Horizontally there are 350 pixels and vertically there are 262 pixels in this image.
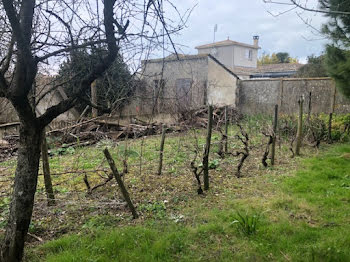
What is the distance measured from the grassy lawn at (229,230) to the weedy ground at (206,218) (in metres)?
0.01

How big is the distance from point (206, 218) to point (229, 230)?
407 mm

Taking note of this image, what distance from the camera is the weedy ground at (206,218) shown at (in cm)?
270

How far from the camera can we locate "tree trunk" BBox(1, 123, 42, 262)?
238cm

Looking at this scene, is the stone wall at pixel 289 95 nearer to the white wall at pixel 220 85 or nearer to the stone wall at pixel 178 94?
the white wall at pixel 220 85

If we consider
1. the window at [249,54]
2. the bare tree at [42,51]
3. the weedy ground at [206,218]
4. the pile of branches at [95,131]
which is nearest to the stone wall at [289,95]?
the pile of branches at [95,131]

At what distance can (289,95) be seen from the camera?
1380cm

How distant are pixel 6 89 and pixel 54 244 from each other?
67.0 inches

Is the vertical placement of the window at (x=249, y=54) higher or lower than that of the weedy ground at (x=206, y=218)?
higher

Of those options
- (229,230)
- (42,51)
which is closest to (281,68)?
(229,230)

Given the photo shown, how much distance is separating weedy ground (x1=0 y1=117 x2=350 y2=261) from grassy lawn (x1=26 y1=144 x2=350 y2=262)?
0.4 inches

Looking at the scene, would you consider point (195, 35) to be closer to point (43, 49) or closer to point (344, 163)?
point (43, 49)

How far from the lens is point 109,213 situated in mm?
3633

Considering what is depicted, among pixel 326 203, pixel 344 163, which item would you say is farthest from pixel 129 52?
pixel 344 163

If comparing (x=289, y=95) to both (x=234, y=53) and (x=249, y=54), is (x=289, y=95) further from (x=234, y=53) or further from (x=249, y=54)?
(x=249, y=54)
